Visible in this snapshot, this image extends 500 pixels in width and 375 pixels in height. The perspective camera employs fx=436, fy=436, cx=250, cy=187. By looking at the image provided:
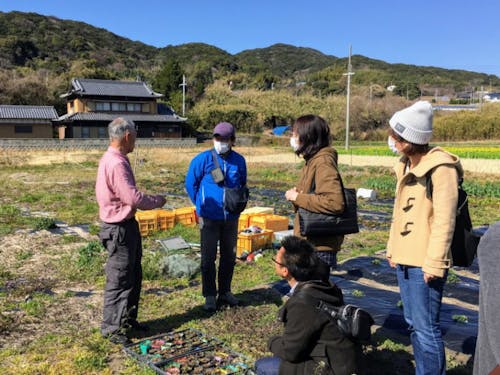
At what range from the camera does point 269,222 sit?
6418 mm

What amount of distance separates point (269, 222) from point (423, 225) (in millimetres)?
4177

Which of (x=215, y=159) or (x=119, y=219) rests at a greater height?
(x=215, y=159)

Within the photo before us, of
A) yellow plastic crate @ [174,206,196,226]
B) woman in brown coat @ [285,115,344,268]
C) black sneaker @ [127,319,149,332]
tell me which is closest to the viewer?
woman in brown coat @ [285,115,344,268]

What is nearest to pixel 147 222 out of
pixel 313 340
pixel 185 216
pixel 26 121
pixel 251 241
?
pixel 185 216

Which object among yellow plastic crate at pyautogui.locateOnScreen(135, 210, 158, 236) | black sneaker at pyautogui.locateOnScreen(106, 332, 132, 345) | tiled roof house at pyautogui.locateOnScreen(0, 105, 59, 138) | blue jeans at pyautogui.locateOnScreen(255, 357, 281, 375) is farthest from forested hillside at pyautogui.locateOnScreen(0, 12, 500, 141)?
blue jeans at pyautogui.locateOnScreen(255, 357, 281, 375)

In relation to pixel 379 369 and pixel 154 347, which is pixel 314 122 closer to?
pixel 379 369

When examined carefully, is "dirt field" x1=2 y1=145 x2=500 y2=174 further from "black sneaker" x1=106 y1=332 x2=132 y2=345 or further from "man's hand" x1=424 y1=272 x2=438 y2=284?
"man's hand" x1=424 y1=272 x2=438 y2=284

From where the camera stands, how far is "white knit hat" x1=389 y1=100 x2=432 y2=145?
90.0 inches

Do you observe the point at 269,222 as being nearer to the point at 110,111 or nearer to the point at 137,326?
the point at 137,326

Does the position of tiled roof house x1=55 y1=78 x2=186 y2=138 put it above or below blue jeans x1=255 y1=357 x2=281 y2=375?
above

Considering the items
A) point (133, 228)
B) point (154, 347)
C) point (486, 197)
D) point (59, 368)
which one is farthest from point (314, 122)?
point (486, 197)

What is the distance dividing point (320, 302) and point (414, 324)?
0.65 m

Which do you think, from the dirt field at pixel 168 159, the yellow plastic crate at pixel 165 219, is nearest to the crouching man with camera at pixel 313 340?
the yellow plastic crate at pixel 165 219

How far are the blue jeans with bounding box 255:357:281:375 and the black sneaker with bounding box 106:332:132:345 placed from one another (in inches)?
46.5
